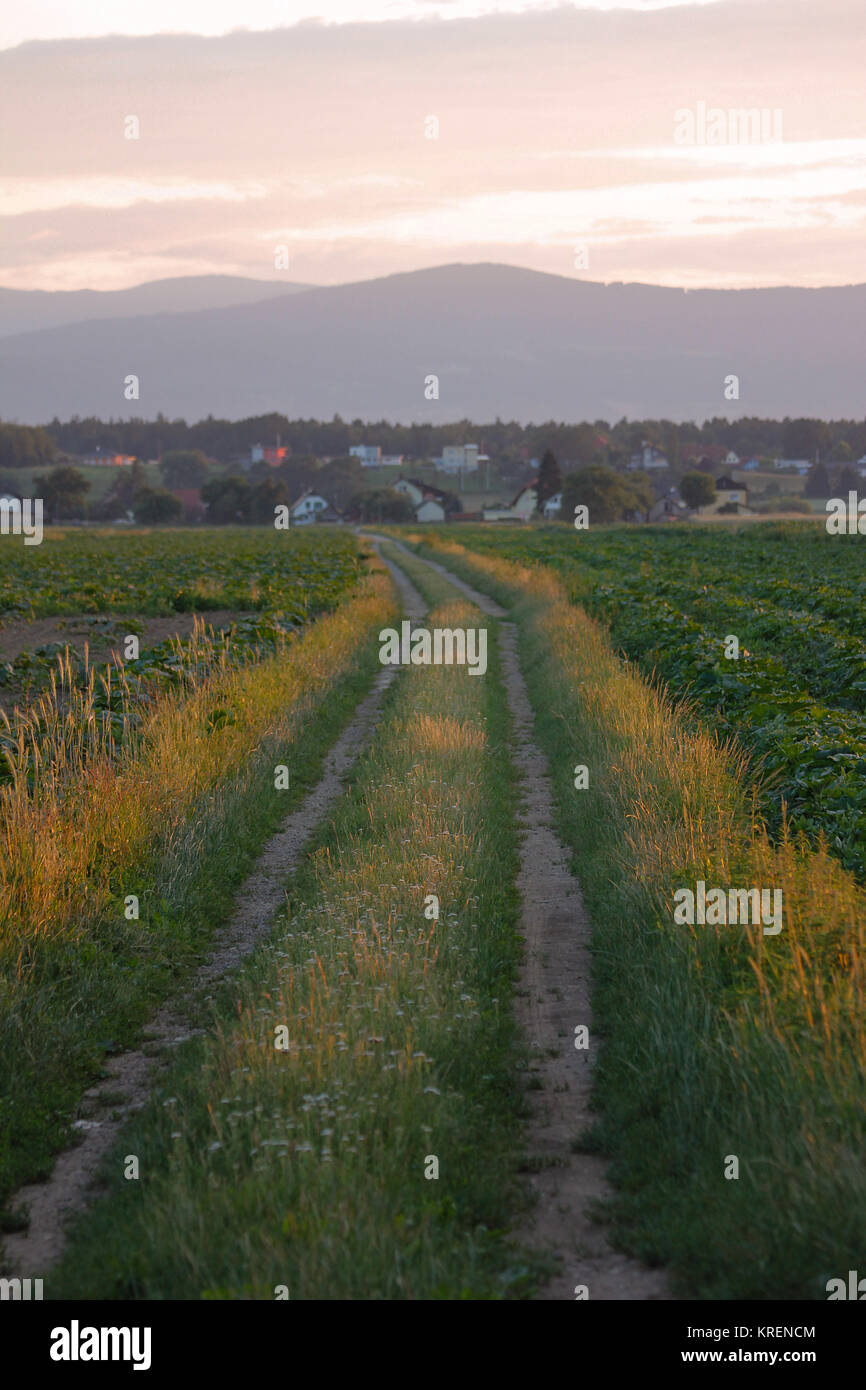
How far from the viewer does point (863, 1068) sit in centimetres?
445

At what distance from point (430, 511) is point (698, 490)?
3447 centimetres

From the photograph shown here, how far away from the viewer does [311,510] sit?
5846 inches

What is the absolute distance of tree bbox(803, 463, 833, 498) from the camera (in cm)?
15150

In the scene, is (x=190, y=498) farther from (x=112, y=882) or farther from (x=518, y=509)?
(x=112, y=882)

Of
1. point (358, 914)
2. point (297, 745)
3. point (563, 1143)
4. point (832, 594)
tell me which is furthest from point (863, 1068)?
point (832, 594)

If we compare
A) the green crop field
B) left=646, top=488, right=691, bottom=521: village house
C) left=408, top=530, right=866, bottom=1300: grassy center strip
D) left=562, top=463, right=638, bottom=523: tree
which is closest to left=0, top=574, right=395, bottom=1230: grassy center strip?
left=408, top=530, right=866, bottom=1300: grassy center strip

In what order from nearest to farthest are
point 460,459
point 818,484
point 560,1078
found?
point 560,1078 < point 818,484 < point 460,459

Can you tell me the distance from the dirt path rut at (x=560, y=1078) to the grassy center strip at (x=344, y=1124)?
0.13m

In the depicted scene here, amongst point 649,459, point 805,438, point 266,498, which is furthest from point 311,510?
point 805,438

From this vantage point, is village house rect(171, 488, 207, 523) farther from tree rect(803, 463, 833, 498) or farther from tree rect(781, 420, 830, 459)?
tree rect(781, 420, 830, 459)

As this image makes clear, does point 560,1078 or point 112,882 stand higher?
point 112,882

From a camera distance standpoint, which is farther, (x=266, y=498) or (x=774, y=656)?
(x=266, y=498)

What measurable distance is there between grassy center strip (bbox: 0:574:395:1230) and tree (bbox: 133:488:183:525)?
11722 cm

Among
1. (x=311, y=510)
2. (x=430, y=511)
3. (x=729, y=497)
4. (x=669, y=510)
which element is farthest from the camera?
(x=311, y=510)
